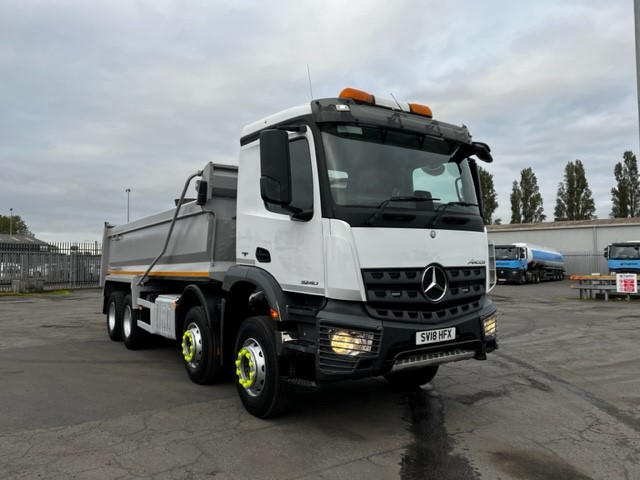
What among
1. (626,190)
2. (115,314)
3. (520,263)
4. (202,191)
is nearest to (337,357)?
(202,191)

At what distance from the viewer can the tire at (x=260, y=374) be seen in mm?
4836

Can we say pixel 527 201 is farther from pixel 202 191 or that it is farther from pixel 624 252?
pixel 202 191

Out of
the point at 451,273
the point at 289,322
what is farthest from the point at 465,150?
the point at 289,322

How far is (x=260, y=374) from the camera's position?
498 centimetres

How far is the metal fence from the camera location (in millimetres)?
25953

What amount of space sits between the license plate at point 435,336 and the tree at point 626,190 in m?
66.1

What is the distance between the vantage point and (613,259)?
27.6 m

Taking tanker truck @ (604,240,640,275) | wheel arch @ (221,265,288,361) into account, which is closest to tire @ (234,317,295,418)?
wheel arch @ (221,265,288,361)

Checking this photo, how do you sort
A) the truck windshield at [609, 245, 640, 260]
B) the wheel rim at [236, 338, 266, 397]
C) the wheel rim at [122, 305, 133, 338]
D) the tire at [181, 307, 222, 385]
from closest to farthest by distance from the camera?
the wheel rim at [236, 338, 266, 397]
the tire at [181, 307, 222, 385]
the wheel rim at [122, 305, 133, 338]
the truck windshield at [609, 245, 640, 260]

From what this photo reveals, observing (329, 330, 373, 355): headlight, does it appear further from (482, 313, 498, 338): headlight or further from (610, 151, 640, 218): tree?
(610, 151, 640, 218): tree

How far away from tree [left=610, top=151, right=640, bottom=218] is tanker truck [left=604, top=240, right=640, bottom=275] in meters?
38.8

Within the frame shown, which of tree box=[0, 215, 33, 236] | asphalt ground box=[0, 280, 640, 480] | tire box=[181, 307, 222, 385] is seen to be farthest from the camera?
tree box=[0, 215, 33, 236]

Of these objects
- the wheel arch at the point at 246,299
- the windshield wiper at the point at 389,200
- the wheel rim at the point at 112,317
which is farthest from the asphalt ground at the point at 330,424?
the windshield wiper at the point at 389,200

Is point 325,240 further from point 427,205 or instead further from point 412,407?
point 412,407
